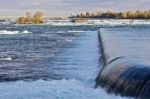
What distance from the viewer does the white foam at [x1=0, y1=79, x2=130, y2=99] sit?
1579 cm

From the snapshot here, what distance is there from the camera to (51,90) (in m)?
17.2

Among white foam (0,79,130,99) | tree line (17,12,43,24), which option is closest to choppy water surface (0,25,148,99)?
white foam (0,79,130,99)

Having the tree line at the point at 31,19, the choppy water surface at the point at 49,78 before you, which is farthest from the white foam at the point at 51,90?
the tree line at the point at 31,19

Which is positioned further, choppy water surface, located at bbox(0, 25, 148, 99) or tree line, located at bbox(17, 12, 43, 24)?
tree line, located at bbox(17, 12, 43, 24)

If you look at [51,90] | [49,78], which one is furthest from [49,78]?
[51,90]

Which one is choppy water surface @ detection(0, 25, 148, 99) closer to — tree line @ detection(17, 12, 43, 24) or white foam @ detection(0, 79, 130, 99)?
white foam @ detection(0, 79, 130, 99)

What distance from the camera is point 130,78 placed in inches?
582

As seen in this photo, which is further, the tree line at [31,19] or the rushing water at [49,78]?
the tree line at [31,19]

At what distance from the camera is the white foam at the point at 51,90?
15789mm

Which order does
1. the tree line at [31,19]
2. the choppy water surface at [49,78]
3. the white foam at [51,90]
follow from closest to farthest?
the white foam at [51,90], the choppy water surface at [49,78], the tree line at [31,19]

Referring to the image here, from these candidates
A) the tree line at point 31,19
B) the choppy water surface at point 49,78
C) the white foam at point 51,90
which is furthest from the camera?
the tree line at point 31,19

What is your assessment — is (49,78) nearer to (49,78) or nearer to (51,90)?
(49,78)

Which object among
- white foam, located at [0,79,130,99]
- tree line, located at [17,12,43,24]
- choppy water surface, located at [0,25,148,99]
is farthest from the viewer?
tree line, located at [17,12,43,24]

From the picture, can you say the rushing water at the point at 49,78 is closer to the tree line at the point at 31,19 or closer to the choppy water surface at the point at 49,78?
the choppy water surface at the point at 49,78
